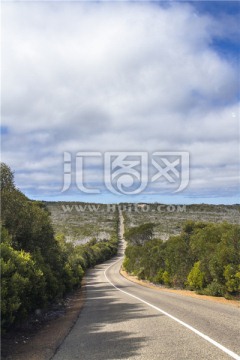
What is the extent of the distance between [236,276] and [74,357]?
15.2m

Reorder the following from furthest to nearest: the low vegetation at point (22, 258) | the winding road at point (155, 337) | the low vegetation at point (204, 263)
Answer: the low vegetation at point (204, 263)
the low vegetation at point (22, 258)
the winding road at point (155, 337)

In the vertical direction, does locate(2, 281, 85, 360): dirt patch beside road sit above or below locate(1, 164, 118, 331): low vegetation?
below

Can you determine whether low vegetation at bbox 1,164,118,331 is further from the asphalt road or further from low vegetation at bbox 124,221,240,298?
low vegetation at bbox 124,221,240,298

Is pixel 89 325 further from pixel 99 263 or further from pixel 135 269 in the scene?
pixel 99 263

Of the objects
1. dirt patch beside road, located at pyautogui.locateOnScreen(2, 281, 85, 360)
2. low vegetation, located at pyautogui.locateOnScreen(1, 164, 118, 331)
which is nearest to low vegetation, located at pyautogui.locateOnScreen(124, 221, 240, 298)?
low vegetation, located at pyautogui.locateOnScreen(1, 164, 118, 331)

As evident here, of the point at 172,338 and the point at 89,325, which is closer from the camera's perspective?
the point at 172,338

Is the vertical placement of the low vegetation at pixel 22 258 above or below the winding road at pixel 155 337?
above

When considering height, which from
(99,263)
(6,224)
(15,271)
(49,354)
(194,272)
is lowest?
(99,263)

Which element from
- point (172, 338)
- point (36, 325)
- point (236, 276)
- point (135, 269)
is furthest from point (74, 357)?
point (135, 269)

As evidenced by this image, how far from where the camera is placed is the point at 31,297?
14000 mm

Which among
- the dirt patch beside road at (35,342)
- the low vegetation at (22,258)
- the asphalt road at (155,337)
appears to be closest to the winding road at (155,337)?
the asphalt road at (155,337)

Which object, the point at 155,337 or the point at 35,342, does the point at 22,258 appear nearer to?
the point at 35,342

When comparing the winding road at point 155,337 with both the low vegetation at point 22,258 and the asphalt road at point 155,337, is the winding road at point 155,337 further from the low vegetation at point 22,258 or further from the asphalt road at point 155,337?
the low vegetation at point 22,258

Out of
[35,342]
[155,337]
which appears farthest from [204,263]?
[35,342]
